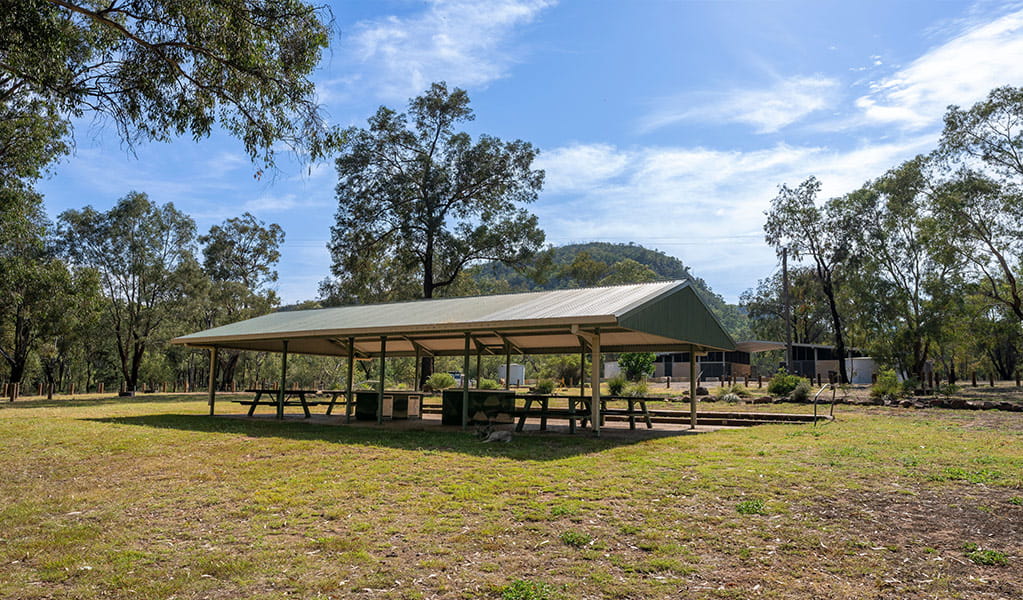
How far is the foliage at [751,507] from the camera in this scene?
5546 millimetres

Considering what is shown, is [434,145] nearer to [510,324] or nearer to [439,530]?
[510,324]

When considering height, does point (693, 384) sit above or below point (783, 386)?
above

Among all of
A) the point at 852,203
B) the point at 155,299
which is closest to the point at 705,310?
the point at 852,203

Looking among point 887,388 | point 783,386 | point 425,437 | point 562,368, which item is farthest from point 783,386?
point 562,368

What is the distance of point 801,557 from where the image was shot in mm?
4469

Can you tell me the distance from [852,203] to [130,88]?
33619mm

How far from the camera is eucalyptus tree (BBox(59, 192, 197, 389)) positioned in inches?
1235

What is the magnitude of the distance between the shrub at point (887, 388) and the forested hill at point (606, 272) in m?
5.62

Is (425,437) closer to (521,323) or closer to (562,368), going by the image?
(521,323)

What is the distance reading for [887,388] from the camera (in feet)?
65.6

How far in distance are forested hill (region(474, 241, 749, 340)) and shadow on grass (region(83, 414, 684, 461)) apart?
8.54 metres

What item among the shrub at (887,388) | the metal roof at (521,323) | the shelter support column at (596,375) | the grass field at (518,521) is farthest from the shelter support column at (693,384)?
the shrub at (887,388)

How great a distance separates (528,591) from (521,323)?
6608 mm

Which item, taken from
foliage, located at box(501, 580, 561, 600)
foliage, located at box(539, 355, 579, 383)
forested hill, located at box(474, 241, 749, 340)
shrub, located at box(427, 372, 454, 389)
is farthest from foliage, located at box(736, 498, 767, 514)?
foliage, located at box(539, 355, 579, 383)
